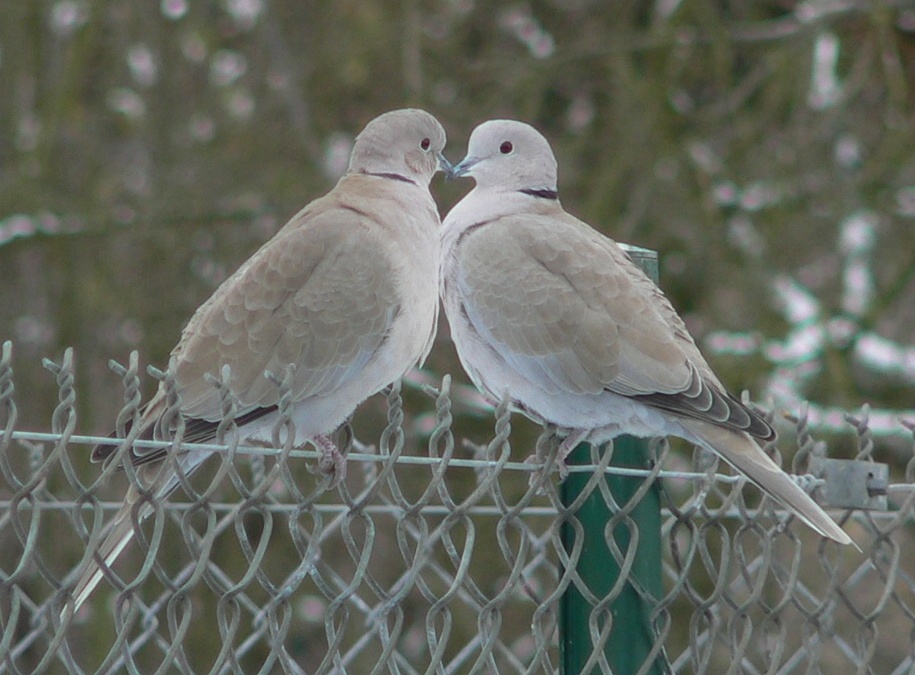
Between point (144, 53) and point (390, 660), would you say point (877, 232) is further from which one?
point (390, 660)

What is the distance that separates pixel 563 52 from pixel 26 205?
2.29 metres

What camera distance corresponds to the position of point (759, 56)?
6.10 metres

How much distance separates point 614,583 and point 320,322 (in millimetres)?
920

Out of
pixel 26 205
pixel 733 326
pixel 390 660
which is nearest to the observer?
pixel 390 660

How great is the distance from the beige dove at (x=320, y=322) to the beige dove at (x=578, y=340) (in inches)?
5.4

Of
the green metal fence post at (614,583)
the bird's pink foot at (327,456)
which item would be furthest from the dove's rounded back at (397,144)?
the green metal fence post at (614,583)

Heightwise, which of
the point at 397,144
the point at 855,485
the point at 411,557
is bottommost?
the point at 411,557

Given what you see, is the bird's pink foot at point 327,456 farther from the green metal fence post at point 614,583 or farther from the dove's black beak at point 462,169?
the dove's black beak at point 462,169

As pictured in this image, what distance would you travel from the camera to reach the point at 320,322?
9.68 feet

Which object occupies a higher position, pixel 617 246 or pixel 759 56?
pixel 617 246

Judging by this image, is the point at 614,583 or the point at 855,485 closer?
the point at 614,583

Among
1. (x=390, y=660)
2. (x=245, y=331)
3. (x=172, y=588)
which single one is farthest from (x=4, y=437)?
(x=245, y=331)

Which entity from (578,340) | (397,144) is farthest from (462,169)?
(578,340)

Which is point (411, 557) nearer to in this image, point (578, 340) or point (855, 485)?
point (578, 340)
